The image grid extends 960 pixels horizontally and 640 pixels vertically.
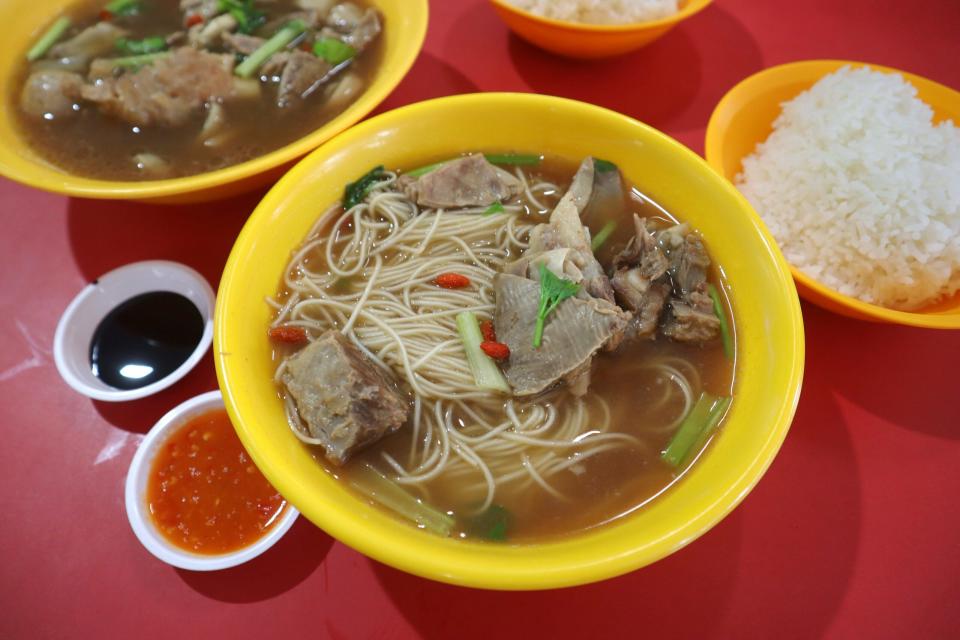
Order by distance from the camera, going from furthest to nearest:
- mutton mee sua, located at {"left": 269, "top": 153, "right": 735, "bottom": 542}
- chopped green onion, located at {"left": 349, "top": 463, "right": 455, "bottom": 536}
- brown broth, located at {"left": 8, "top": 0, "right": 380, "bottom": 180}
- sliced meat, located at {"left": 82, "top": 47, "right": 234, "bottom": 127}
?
1. sliced meat, located at {"left": 82, "top": 47, "right": 234, "bottom": 127}
2. brown broth, located at {"left": 8, "top": 0, "right": 380, "bottom": 180}
3. mutton mee sua, located at {"left": 269, "top": 153, "right": 735, "bottom": 542}
4. chopped green onion, located at {"left": 349, "top": 463, "right": 455, "bottom": 536}

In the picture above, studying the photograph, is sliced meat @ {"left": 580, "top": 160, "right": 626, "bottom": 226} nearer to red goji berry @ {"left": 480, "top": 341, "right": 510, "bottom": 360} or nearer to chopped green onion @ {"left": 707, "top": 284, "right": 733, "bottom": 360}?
chopped green onion @ {"left": 707, "top": 284, "right": 733, "bottom": 360}

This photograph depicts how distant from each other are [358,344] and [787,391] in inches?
53.8

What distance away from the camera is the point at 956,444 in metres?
2.12

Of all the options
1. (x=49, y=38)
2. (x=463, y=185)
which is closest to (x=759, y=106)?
(x=463, y=185)

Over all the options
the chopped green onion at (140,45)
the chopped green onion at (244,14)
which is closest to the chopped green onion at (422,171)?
the chopped green onion at (244,14)

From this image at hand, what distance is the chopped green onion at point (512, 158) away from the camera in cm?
234

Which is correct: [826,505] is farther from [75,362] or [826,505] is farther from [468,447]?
[75,362]

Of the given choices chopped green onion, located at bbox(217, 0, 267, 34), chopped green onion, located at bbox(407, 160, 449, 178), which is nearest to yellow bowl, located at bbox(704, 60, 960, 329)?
chopped green onion, located at bbox(407, 160, 449, 178)

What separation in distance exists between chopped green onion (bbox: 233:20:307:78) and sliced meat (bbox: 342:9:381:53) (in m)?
0.30

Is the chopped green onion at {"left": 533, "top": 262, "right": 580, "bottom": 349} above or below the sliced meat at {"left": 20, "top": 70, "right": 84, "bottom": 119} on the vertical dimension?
above

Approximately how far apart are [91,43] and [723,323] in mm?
3477

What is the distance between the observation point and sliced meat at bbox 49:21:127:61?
2957 millimetres

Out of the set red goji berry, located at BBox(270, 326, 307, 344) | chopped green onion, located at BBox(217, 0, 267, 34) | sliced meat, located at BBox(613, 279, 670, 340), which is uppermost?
chopped green onion, located at BBox(217, 0, 267, 34)

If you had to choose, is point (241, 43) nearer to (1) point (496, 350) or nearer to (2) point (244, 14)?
(2) point (244, 14)
